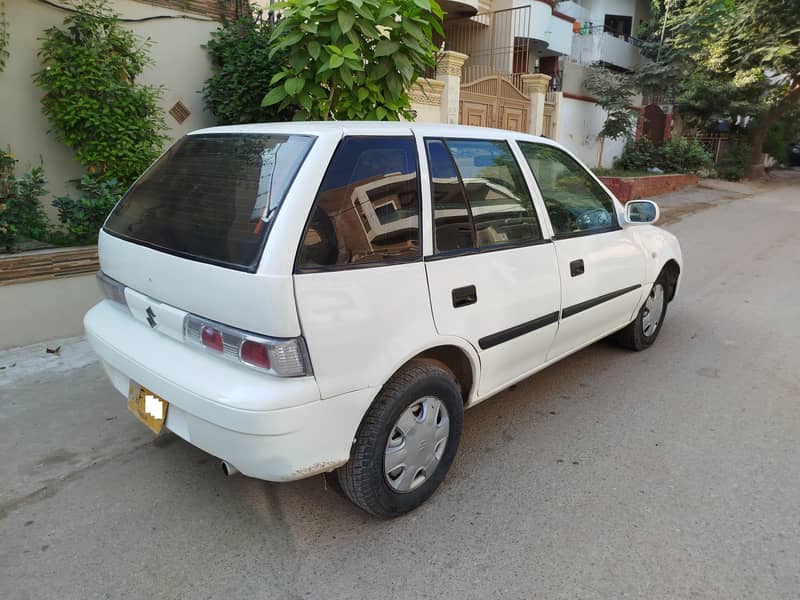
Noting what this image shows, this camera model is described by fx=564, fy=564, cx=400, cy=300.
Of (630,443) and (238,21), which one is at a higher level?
(238,21)

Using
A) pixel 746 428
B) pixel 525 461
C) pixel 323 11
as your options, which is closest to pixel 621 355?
pixel 746 428

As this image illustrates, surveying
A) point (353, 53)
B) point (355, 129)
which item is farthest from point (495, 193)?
point (353, 53)

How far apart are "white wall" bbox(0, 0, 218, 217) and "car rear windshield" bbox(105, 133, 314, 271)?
9.79 ft

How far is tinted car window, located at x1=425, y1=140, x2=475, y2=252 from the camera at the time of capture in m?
2.70

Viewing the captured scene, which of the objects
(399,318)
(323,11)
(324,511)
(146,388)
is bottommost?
(324,511)

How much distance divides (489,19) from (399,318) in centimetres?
1564

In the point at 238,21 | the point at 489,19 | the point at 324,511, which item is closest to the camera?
the point at 324,511

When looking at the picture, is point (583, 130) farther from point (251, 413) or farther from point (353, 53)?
point (251, 413)

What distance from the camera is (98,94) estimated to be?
4.99 meters

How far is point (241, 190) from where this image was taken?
239 cm

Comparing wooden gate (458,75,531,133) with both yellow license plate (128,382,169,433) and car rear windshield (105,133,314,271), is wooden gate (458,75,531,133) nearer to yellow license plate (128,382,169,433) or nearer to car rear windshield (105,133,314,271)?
car rear windshield (105,133,314,271)

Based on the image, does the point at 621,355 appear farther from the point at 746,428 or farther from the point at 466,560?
the point at 466,560

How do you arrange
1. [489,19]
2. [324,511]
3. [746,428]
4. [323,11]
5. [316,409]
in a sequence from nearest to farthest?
1. [316,409]
2. [324,511]
3. [746,428]
4. [323,11]
5. [489,19]

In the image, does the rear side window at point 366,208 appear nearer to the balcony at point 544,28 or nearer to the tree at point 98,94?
the tree at point 98,94
